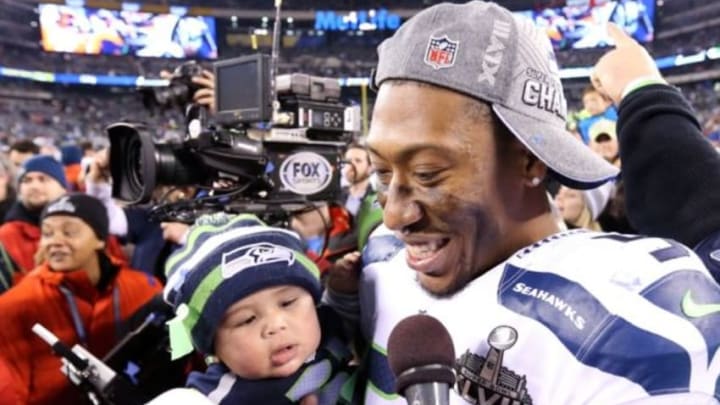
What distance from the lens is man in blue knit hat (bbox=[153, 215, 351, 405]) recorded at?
107 cm

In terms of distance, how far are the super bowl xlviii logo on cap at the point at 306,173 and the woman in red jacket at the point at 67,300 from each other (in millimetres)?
704

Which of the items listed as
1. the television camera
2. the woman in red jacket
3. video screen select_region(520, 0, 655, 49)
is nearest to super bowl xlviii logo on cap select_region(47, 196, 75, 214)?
the woman in red jacket

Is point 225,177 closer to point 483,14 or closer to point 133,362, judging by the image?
point 133,362

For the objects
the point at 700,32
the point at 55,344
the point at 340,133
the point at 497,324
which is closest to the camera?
the point at 497,324

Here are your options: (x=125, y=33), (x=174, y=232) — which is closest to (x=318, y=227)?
(x=174, y=232)

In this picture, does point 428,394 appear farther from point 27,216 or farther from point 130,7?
point 130,7

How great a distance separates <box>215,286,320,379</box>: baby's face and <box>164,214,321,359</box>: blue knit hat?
20 mm

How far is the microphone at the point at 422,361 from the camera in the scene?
0.50 meters

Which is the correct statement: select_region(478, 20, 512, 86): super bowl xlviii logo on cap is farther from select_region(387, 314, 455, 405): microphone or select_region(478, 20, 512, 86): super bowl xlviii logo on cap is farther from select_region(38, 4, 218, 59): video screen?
select_region(38, 4, 218, 59): video screen

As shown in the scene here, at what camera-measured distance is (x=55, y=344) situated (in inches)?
62.9

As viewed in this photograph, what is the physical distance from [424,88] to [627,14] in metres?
14.1

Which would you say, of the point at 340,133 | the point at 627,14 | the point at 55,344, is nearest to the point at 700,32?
the point at 627,14

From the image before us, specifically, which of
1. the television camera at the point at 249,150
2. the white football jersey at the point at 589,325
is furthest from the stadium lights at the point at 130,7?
the white football jersey at the point at 589,325

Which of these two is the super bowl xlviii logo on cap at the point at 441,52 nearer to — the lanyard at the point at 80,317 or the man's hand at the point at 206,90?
Result: the man's hand at the point at 206,90
